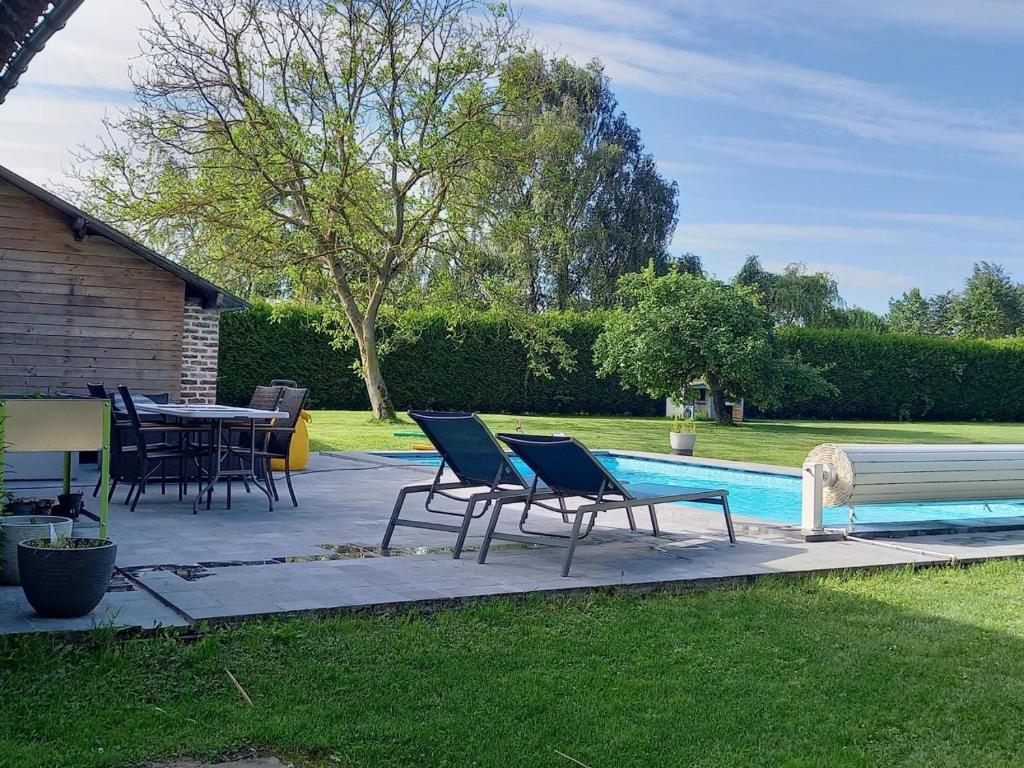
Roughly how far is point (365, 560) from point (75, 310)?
8.27 m

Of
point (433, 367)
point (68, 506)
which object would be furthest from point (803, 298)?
point (68, 506)

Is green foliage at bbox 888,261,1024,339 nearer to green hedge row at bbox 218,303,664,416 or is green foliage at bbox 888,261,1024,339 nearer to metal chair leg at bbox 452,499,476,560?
green hedge row at bbox 218,303,664,416

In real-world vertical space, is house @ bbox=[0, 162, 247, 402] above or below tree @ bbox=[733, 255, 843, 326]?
below

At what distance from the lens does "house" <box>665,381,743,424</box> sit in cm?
2221

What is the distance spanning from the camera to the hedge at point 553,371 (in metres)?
22.2

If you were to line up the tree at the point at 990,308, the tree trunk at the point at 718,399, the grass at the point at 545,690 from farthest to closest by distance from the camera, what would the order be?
the tree at the point at 990,308 → the tree trunk at the point at 718,399 → the grass at the point at 545,690

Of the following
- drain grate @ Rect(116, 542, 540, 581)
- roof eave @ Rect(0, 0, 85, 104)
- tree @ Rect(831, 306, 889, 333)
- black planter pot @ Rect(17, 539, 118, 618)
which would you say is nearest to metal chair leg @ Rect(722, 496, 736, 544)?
drain grate @ Rect(116, 542, 540, 581)

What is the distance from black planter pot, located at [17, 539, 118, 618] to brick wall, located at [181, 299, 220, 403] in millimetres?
9155

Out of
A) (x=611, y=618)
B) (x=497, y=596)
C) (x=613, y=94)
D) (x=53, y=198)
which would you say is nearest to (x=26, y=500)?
(x=497, y=596)

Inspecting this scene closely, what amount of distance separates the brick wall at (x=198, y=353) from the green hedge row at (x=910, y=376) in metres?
18.1

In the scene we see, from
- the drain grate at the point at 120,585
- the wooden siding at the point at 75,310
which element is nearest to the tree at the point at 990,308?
the wooden siding at the point at 75,310

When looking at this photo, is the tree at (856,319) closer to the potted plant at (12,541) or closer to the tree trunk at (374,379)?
the tree trunk at (374,379)

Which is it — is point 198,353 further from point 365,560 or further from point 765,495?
point 365,560

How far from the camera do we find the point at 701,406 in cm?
2667
